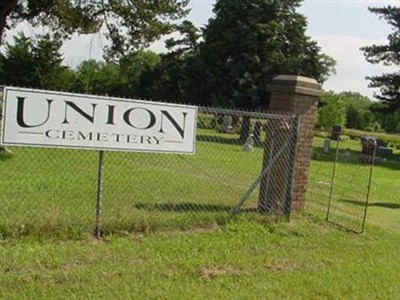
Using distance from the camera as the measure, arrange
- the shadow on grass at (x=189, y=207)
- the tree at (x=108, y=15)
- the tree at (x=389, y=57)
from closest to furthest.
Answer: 1. the shadow on grass at (x=189, y=207)
2. the tree at (x=108, y=15)
3. the tree at (x=389, y=57)

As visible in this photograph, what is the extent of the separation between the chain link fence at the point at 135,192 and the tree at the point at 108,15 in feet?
21.1

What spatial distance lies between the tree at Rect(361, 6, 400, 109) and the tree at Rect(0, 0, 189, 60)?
16.5 m

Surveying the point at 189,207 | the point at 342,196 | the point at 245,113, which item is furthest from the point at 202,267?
the point at 342,196

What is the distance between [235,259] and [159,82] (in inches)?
2084

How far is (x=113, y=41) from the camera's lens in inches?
768

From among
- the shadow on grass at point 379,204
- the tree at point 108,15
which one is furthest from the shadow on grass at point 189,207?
the tree at point 108,15

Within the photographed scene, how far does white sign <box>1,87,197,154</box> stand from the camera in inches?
211

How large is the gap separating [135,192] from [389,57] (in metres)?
25.6

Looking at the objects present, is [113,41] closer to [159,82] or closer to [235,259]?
[235,259]

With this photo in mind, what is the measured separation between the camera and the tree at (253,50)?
36.6 meters

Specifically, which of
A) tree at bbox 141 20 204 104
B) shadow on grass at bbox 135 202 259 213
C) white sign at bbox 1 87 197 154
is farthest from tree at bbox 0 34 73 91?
white sign at bbox 1 87 197 154

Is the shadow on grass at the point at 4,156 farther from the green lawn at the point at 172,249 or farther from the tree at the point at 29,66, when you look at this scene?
the tree at the point at 29,66


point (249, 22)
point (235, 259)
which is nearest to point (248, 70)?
point (249, 22)

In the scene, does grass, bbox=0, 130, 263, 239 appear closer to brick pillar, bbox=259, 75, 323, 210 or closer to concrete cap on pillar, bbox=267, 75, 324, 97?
brick pillar, bbox=259, 75, 323, 210
